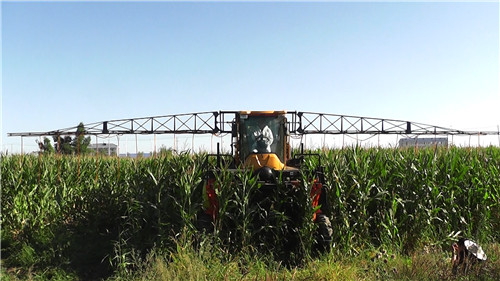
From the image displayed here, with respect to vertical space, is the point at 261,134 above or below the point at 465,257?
above

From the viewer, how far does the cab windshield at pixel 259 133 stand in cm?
859

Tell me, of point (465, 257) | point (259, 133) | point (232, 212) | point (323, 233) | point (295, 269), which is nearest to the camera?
point (295, 269)

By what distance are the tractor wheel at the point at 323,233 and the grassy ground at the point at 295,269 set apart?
244 mm

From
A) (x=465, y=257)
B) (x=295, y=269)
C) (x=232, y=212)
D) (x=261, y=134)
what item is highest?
(x=261, y=134)

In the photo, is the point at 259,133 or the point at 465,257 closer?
the point at 465,257

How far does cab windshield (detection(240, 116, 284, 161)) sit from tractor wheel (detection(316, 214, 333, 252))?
1915 mm

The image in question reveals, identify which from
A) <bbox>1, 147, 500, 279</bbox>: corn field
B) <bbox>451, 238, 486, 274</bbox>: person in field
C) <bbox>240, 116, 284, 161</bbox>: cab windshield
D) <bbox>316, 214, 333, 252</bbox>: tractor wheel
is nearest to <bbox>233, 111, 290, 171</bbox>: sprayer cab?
<bbox>240, 116, 284, 161</bbox>: cab windshield

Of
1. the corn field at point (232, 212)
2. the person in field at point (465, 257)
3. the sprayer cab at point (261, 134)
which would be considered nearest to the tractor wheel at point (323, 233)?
the corn field at point (232, 212)

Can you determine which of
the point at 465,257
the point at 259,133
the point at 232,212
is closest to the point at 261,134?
the point at 259,133

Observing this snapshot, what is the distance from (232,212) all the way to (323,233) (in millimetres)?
1816

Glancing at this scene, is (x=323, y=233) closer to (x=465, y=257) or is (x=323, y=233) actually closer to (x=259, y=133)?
(x=465, y=257)

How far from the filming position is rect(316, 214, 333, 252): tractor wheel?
7066 millimetres

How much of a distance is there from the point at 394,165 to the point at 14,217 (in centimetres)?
Answer: 884

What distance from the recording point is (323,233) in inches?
280
